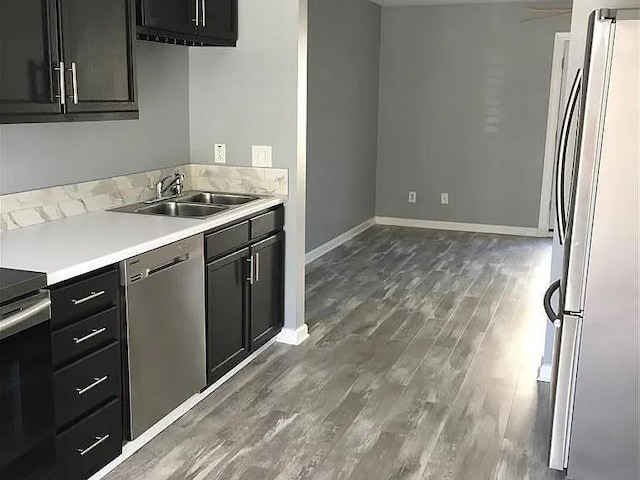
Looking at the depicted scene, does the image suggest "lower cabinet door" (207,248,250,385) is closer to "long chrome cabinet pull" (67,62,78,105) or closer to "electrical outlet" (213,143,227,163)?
"electrical outlet" (213,143,227,163)

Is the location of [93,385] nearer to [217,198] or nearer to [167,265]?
[167,265]

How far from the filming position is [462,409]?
340 centimetres

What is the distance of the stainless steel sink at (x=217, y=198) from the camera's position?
4000mm

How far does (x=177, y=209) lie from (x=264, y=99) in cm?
80

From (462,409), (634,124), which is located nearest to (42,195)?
(462,409)

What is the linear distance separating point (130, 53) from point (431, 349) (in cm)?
237

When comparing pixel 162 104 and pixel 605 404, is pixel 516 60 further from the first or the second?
pixel 605 404

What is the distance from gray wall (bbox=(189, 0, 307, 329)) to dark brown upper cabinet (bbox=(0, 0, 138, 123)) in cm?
101

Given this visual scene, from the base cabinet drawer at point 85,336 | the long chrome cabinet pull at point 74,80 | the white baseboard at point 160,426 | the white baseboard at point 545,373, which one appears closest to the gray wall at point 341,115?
the white baseboard at point 160,426

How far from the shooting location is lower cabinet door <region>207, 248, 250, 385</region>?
3414 mm

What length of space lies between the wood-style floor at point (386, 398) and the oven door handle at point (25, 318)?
876 mm

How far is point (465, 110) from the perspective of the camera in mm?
7473

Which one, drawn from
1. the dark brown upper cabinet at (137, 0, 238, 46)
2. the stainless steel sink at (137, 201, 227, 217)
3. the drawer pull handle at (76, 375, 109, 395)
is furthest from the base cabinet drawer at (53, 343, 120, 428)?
the dark brown upper cabinet at (137, 0, 238, 46)

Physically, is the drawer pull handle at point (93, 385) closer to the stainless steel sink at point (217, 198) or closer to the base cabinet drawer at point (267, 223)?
the base cabinet drawer at point (267, 223)
